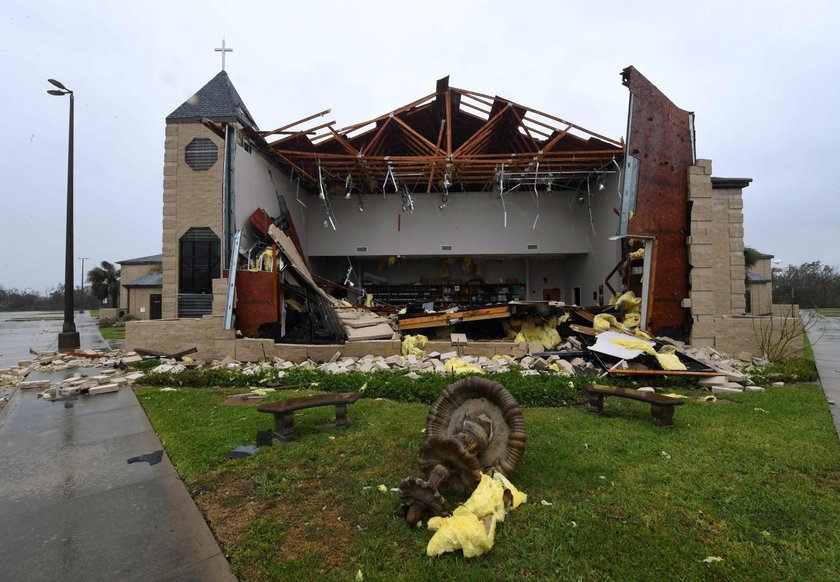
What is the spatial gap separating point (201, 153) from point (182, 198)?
65.4 inches

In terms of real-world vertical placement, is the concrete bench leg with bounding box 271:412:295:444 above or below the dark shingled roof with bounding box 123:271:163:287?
below

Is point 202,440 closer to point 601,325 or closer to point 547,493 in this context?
point 547,493

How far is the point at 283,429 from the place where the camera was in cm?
444

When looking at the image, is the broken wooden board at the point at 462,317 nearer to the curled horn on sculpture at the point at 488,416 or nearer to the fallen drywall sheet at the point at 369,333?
the fallen drywall sheet at the point at 369,333

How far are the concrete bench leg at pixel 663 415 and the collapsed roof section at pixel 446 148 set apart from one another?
1026cm

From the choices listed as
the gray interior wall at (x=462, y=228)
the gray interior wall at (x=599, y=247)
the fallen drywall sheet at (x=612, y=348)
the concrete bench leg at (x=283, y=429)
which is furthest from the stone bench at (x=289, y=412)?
the gray interior wall at (x=462, y=228)

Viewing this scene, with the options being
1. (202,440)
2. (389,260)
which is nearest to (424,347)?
(202,440)

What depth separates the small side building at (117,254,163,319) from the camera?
26.4 m

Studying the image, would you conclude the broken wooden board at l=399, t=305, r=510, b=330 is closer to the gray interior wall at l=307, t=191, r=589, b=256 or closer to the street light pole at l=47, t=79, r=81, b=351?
the gray interior wall at l=307, t=191, r=589, b=256

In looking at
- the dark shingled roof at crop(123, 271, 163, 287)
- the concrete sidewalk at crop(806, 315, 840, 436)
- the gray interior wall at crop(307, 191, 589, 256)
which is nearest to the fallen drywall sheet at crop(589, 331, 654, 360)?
the concrete sidewalk at crop(806, 315, 840, 436)

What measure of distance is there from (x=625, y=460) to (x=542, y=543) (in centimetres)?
172

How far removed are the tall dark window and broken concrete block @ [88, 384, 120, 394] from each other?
6558 mm

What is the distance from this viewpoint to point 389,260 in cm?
1892

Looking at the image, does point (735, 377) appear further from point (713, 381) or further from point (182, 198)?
point (182, 198)
